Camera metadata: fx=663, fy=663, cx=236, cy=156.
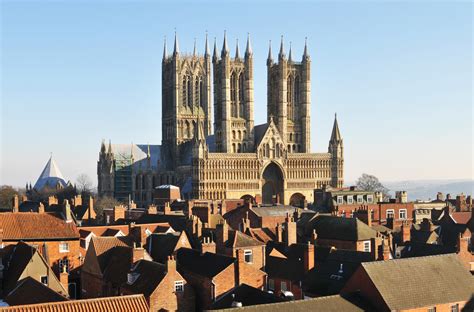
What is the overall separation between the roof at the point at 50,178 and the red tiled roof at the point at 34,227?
370 feet

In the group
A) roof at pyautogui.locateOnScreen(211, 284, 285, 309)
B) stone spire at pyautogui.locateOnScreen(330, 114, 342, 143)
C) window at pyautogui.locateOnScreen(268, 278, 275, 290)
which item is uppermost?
stone spire at pyautogui.locateOnScreen(330, 114, 342, 143)

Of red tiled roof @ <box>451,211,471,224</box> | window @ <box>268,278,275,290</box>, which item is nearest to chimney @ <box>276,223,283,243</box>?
window @ <box>268,278,275,290</box>

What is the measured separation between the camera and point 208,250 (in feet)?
148

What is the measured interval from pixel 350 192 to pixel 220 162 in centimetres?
5107

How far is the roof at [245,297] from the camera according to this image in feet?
117

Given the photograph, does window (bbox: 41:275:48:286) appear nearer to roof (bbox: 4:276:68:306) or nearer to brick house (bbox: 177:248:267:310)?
roof (bbox: 4:276:68:306)

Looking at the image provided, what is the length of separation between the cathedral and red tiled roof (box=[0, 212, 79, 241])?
79420mm

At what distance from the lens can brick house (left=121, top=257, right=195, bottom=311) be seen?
3800cm

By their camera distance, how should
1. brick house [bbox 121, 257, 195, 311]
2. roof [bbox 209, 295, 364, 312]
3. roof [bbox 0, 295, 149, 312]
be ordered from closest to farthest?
roof [bbox 0, 295, 149, 312] → roof [bbox 209, 295, 364, 312] → brick house [bbox 121, 257, 195, 311]

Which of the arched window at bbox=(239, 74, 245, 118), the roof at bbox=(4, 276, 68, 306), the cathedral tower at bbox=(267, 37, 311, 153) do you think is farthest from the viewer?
the cathedral tower at bbox=(267, 37, 311, 153)

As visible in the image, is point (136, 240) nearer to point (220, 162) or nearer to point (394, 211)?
point (394, 211)

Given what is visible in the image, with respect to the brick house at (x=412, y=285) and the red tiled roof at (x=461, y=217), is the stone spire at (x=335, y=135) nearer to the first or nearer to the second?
the red tiled roof at (x=461, y=217)

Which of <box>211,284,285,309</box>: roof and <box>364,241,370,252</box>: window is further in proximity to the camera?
<box>364,241,370,252</box>: window

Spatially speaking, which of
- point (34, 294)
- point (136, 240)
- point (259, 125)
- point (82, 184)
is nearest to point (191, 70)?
point (259, 125)
